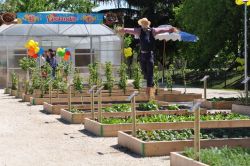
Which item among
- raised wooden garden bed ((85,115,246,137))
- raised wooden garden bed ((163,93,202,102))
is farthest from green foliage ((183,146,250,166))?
raised wooden garden bed ((163,93,202,102))

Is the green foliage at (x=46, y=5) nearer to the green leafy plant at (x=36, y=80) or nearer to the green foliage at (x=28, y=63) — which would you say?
the green foliage at (x=28, y=63)

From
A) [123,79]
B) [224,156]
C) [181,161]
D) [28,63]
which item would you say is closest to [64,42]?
[28,63]

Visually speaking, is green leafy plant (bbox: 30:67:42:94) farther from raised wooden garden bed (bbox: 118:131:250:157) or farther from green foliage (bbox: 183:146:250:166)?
green foliage (bbox: 183:146:250:166)

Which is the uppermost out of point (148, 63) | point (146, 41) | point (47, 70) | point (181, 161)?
point (146, 41)

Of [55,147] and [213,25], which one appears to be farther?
[213,25]

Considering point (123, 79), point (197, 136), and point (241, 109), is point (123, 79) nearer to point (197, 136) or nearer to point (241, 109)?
point (241, 109)

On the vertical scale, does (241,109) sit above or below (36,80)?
below

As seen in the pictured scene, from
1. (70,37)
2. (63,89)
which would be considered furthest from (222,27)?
(63,89)

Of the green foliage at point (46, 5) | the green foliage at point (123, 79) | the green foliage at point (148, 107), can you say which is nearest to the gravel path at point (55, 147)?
the green foliage at point (148, 107)

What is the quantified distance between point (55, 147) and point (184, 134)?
2.34 metres

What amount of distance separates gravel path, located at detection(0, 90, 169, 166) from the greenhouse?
16.9 m

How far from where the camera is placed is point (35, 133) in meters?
12.6

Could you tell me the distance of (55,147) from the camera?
34.8 feet

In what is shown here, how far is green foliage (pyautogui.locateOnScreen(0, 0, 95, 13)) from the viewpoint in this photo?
53.7m
